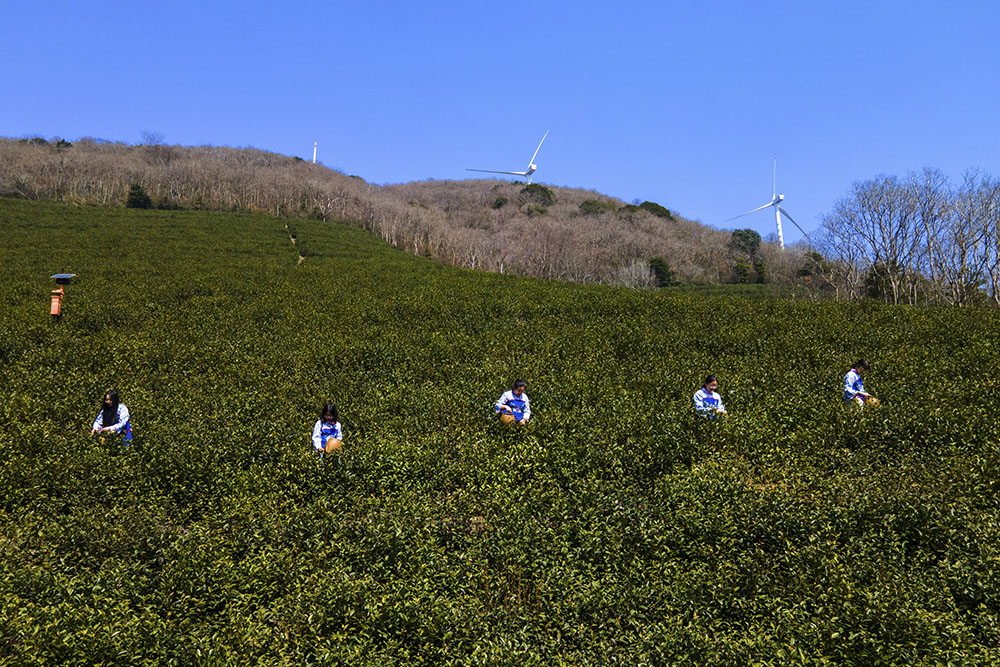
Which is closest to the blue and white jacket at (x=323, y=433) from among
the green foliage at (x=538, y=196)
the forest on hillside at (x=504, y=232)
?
the forest on hillside at (x=504, y=232)

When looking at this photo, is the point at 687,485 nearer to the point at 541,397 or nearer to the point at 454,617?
the point at 454,617

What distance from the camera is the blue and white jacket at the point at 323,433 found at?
1290cm

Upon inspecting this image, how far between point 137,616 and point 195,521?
344 cm

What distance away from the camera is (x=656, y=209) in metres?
147

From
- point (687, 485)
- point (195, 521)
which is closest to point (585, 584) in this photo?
point (687, 485)

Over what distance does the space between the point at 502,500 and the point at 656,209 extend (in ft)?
476

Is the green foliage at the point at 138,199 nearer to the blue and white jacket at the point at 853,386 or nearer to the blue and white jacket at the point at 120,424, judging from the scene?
the blue and white jacket at the point at 120,424

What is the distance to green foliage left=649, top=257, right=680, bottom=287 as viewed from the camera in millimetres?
93625

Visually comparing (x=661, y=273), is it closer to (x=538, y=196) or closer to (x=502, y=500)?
(x=538, y=196)

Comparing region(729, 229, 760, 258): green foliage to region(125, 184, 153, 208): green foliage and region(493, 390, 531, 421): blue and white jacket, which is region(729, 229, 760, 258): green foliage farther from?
region(493, 390, 531, 421): blue and white jacket

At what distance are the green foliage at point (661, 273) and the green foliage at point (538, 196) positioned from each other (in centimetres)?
7466

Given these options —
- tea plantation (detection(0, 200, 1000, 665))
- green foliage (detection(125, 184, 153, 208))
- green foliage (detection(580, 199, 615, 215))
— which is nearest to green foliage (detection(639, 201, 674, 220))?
green foliage (detection(580, 199, 615, 215))

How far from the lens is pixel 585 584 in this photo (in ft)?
28.4

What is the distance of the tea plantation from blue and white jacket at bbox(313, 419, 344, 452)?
18.7 inches
